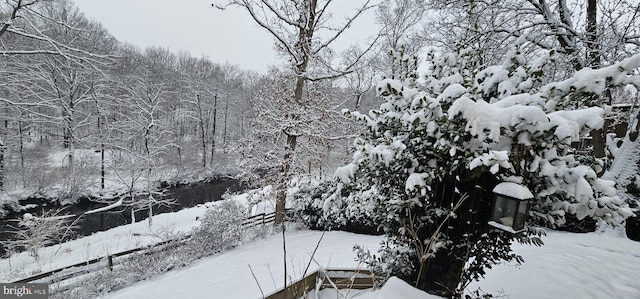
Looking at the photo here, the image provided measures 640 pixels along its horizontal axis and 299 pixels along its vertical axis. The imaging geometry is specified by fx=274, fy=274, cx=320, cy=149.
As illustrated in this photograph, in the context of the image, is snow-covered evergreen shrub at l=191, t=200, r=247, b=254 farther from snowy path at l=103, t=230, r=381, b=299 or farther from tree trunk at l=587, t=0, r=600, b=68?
tree trunk at l=587, t=0, r=600, b=68

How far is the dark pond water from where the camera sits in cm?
1161

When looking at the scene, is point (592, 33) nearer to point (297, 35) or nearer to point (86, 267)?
point (297, 35)

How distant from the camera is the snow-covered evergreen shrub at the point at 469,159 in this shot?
74.9 inches

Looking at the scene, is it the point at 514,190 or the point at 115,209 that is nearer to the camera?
the point at 514,190

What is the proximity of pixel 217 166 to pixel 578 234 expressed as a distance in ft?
69.1

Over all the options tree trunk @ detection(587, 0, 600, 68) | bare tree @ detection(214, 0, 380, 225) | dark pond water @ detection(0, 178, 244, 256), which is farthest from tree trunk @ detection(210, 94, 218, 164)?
tree trunk @ detection(587, 0, 600, 68)

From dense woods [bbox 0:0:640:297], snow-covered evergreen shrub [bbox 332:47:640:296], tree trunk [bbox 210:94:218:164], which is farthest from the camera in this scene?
tree trunk [bbox 210:94:218:164]

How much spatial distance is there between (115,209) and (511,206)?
17.1 meters

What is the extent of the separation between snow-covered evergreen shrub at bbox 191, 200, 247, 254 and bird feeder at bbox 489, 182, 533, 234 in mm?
6991

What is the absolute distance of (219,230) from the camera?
7590 millimetres

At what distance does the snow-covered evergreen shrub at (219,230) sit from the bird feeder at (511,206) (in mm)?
6991

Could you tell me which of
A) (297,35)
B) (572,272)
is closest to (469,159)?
(572,272)

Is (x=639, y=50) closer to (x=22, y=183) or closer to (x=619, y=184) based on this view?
(x=619, y=184)

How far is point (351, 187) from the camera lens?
336 centimetres
